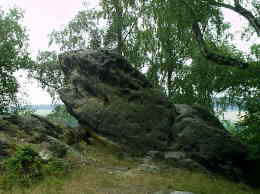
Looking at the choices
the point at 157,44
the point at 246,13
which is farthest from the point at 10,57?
the point at 246,13

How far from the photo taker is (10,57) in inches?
1336

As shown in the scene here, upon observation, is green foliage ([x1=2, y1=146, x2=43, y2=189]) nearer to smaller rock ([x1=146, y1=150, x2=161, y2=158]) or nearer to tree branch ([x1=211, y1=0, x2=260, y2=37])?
smaller rock ([x1=146, y1=150, x2=161, y2=158])

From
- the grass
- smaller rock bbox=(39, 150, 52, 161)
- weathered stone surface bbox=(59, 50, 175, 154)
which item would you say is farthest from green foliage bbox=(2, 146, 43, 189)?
weathered stone surface bbox=(59, 50, 175, 154)

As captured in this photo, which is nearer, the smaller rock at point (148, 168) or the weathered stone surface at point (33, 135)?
the weathered stone surface at point (33, 135)

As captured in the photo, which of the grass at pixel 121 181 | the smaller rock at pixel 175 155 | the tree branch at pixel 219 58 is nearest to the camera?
the grass at pixel 121 181

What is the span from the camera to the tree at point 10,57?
1332 inches

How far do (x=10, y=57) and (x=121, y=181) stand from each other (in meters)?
23.9

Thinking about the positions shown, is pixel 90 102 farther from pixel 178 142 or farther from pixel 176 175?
pixel 176 175

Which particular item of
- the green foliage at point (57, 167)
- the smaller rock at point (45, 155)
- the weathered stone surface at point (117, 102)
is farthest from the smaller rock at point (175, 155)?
the smaller rock at point (45, 155)

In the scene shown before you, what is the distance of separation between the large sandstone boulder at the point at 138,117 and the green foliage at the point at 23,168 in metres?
6.21

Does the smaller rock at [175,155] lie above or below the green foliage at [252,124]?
below

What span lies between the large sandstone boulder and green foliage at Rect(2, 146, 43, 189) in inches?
244

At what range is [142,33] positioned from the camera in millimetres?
35844

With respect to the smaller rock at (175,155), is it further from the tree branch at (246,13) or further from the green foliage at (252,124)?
the tree branch at (246,13)
